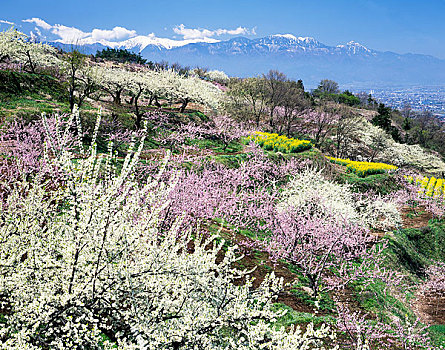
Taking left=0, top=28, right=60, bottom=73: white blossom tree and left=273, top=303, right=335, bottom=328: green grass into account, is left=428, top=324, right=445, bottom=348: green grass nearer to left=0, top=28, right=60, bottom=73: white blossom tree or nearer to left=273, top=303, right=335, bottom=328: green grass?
left=273, top=303, right=335, bottom=328: green grass

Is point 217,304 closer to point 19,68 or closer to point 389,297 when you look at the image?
point 389,297

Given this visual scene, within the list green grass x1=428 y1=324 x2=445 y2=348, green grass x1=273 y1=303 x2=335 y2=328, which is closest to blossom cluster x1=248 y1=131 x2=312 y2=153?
green grass x1=428 y1=324 x2=445 y2=348

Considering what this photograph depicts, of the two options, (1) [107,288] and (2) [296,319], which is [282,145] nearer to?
(2) [296,319]

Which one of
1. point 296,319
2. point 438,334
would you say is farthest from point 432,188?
point 296,319

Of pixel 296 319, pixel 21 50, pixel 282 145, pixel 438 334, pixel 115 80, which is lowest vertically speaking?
pixel 438 334

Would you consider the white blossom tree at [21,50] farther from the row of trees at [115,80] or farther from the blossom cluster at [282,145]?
the blossom cluster at [282,145]

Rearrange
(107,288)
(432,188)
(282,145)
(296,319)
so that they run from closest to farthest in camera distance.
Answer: (107,288) → (296,319) → (282,145) → (432,188)

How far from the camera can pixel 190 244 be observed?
8469mm

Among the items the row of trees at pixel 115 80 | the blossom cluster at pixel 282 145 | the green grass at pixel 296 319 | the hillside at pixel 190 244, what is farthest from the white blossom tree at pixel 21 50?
the green grass at pixel 296 319

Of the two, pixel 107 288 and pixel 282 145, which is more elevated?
pixel 282 145

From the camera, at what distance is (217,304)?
4.47m

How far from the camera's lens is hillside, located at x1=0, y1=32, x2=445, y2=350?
377 cm

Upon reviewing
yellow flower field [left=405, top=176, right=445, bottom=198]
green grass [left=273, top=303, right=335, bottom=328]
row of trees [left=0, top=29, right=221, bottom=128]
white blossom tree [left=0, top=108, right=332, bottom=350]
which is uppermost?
row of trees [left=0, top=29, right=221, bottom=128]

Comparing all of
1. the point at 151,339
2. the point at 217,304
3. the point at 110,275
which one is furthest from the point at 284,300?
the point at 110,275
